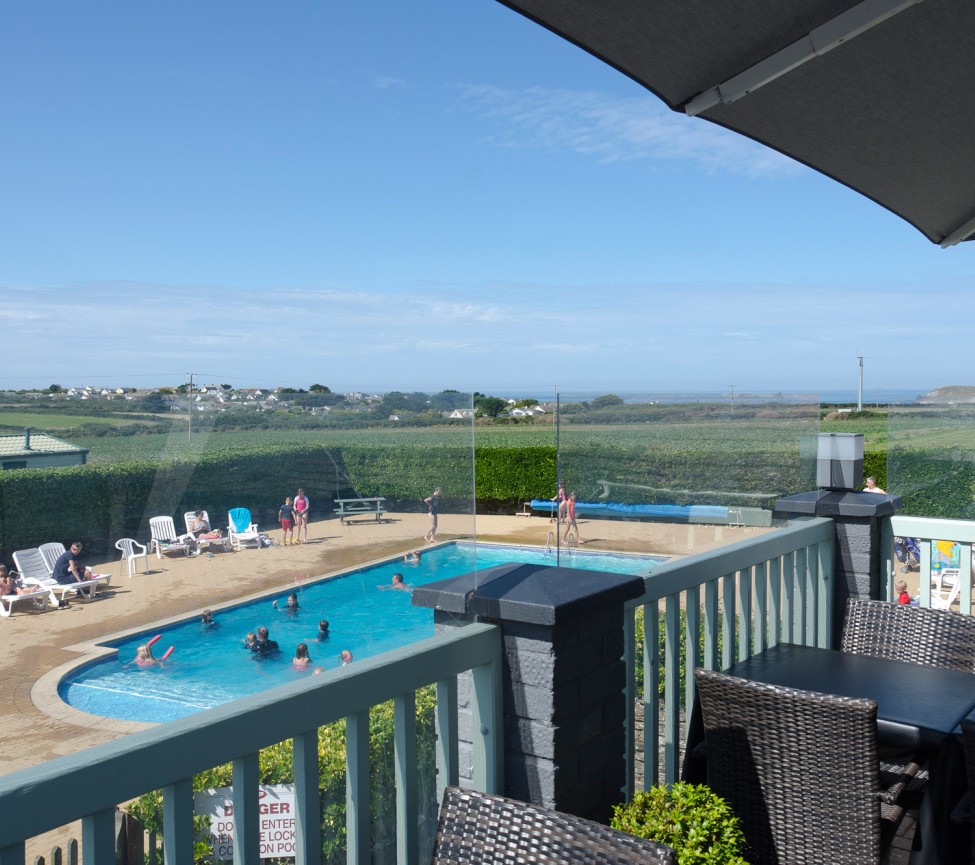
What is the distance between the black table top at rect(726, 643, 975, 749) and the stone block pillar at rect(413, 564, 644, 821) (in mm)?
658

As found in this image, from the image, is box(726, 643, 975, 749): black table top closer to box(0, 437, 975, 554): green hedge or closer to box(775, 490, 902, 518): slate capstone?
box(775, 490, 902, 518): slate capstone

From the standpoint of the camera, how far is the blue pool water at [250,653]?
166cm

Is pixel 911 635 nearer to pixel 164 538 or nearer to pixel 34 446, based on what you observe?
pixel 164 538

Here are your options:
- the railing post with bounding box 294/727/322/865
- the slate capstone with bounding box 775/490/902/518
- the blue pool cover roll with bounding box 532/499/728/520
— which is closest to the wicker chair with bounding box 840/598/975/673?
the slate capstone with bounding box 775/490/902/518

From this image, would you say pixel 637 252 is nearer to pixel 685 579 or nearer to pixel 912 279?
pixel 912 279

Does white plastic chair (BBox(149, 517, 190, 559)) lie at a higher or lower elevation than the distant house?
lower

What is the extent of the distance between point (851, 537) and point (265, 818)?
2.83 m

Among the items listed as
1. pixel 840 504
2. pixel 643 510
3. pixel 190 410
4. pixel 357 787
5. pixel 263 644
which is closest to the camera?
pixel 357 787

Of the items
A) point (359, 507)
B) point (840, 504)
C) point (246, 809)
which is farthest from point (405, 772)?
point (840, 504)

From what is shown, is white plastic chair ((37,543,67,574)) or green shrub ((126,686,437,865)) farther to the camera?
white plastic chair ((37,543,67,574))

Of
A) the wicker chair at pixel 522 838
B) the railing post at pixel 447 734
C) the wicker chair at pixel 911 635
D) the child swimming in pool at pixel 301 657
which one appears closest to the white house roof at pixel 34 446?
the child swimming in pool at pixel 301 657

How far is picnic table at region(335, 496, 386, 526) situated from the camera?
6.53 feet

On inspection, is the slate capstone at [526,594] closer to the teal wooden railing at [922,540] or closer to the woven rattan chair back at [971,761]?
the woven rattan chair back at [971,761]

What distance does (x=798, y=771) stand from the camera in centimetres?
189
